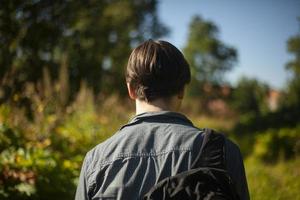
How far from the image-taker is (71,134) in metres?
4.98

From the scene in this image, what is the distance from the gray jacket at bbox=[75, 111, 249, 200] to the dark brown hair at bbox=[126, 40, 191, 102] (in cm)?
9

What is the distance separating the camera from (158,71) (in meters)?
1.50

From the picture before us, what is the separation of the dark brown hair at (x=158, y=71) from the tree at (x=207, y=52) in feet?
128

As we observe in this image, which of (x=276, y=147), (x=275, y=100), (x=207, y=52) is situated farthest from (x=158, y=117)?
(x=275, y=100)

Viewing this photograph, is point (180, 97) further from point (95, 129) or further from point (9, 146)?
point (95, 129)

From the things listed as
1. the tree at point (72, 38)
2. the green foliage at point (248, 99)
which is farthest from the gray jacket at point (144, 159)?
the green foliage at point (248, 99)

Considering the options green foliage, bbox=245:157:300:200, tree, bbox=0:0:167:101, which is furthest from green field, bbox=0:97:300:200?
tree, bbox=0:0:167:101

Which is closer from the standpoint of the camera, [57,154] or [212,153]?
[212,153]

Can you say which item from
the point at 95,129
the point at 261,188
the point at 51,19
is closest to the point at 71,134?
the point at 95,129

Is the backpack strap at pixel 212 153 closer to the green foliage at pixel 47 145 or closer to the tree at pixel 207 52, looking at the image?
the green foliage at pixel 47 145

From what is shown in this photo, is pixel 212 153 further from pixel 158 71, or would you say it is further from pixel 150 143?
pixel 158 71

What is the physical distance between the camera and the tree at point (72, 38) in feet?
21.7

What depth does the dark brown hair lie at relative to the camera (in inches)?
59.2

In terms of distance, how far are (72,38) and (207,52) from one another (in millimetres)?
28749
